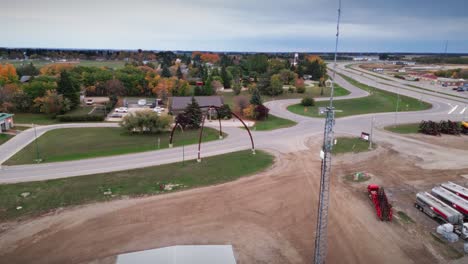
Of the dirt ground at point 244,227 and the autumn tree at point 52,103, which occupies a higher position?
the autumn tree at point 52,103

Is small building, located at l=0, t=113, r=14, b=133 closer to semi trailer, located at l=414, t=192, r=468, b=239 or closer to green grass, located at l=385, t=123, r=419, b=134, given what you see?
semi trailer, located at l=414, t=192, r=468, b=239

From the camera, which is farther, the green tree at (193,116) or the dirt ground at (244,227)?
the green tree at (193,116)

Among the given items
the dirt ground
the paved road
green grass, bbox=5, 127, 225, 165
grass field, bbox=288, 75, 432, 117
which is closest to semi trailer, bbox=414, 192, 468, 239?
the dirt ground

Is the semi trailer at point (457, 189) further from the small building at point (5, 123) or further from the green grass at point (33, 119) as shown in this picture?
the green grass at point (33, 119)

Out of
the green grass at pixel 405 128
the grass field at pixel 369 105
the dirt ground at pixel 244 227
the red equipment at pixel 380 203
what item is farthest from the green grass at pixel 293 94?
the red equipment at pixel 380 203

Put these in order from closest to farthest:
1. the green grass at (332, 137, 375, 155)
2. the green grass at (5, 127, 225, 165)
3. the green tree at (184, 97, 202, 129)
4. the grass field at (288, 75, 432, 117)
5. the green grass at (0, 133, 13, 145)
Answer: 1. the green grass at (5, 127, 225, 165)
2. the green grass at (332, 137, 375, 155)
3. the green grass at (0, 133, 13, 145)
4. the green tree at (184, 97, 202, 129)
5. the grass field at (288, 75, 432, 117)

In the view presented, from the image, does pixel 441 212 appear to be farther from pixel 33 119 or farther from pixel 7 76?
pixel 7 76
